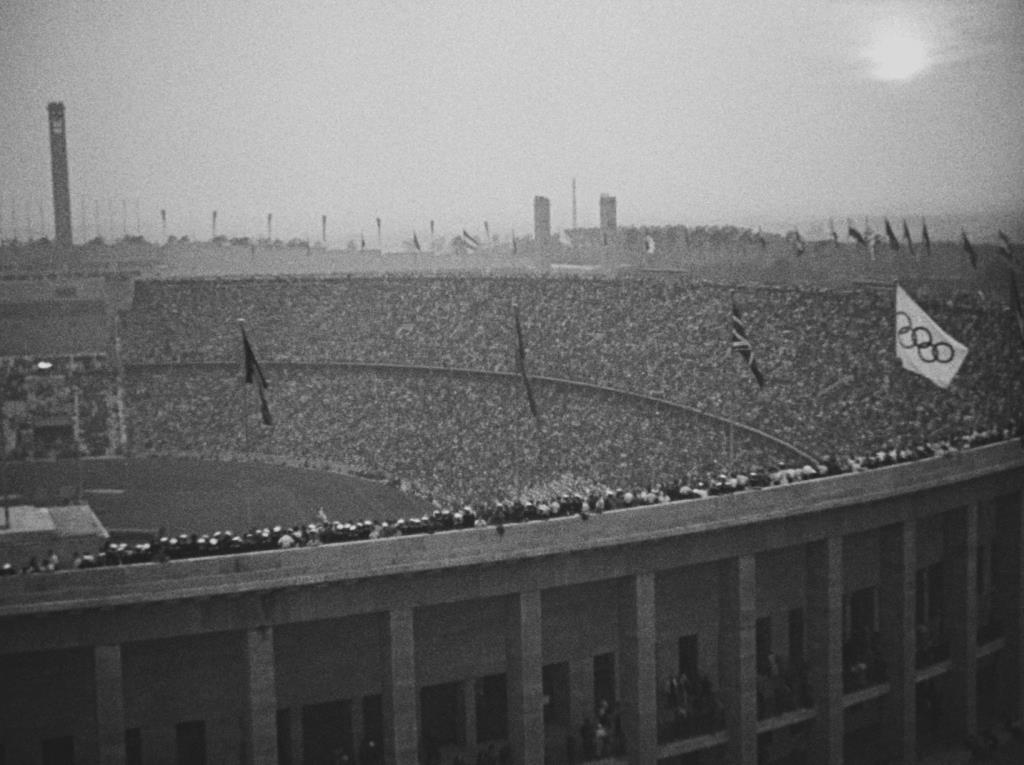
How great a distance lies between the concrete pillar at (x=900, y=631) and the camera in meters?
32.2

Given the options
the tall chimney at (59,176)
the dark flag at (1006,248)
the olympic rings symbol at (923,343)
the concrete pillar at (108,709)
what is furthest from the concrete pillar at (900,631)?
Answer: the tall chimney at (59,176)

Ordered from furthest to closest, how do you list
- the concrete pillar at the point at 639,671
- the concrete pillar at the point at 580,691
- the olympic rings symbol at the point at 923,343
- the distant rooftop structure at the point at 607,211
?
the distant rooftop structure at the point at 607,211 < the olympic rings symbol at the point at 923,343 < the concrete pillar at the point at 580,691 < the concrete pillar at the point at 639,671

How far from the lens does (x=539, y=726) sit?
27.7 meters

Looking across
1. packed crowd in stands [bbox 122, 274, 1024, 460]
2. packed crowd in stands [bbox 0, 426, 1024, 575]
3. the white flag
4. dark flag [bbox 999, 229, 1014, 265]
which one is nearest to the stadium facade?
packed crowd in stands [bbox 0, 426, 1024, 575]

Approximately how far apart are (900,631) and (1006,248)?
42.1 ft

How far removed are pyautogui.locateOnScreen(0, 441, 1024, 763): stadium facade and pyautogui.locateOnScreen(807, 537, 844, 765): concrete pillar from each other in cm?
5

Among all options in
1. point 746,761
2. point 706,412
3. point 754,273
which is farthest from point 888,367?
point 754,273

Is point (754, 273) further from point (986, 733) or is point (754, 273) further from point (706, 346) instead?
point (986, 733)

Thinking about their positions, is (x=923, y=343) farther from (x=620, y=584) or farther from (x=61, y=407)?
(x=61, y=407)

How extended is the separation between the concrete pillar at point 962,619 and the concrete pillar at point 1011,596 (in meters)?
1.16

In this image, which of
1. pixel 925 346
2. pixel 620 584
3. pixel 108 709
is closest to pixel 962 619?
pixel 925 346

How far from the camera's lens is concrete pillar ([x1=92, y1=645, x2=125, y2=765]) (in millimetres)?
24875

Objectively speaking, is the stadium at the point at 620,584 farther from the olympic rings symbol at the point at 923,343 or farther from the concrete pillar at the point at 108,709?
the olympic rings symbol at the point at 923,343

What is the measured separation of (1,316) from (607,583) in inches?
2073
